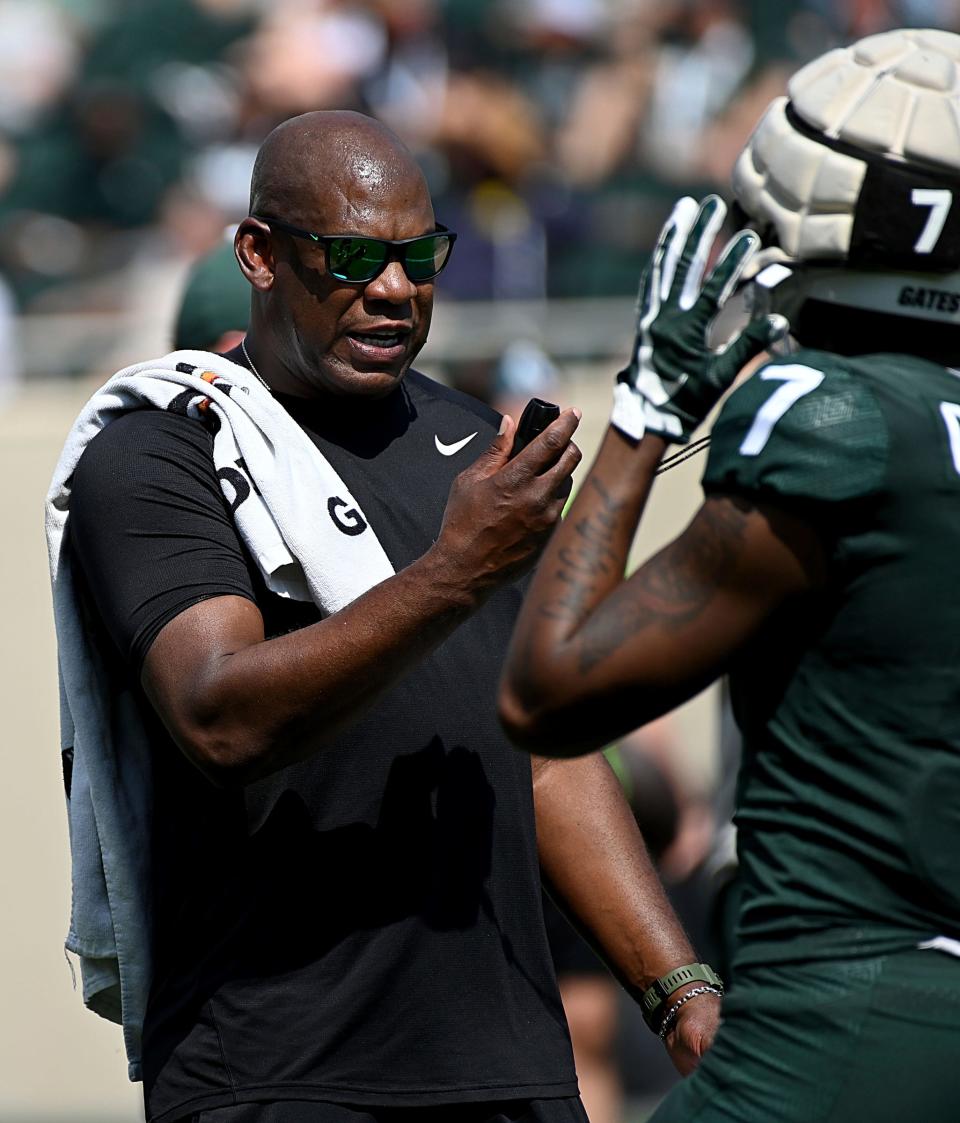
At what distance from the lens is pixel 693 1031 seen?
123 inches

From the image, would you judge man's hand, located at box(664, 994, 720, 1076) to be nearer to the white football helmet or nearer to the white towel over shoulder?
the white towel over shoulder

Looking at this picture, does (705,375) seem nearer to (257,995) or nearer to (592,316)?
(257,995)

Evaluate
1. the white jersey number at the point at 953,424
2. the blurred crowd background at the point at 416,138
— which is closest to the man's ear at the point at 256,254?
the white jersey number at the point at 953,424

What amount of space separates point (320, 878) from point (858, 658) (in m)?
1.14

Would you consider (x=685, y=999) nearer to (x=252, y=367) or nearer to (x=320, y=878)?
(x=320, y=878)

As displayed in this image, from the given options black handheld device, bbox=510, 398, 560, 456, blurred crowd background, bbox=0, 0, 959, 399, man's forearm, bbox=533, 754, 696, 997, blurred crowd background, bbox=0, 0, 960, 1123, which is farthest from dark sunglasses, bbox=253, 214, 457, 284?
blurred crowd background, bbox=0, 0, 959, 399

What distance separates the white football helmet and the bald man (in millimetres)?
535

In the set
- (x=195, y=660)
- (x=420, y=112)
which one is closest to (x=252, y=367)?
(x=195, y=660)

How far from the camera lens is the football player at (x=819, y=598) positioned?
2199 mm

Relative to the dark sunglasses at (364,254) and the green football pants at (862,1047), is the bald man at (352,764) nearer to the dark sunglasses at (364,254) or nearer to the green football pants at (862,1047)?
the dark sunglasses at (364,254)

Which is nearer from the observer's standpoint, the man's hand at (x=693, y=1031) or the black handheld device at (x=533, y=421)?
the black handheld device at (x=533, y=421)

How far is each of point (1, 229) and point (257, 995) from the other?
22.3 feet

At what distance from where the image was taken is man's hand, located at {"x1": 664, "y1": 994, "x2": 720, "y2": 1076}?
10.2 ft

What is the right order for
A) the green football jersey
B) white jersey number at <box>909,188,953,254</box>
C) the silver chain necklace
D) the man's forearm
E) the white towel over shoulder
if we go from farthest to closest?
1. the silver chain necklace
2. the man's forearm
3. the white towel over shoulder
4. white jersey number at <box>909,188,953,254</box>
5. the green football jersey
